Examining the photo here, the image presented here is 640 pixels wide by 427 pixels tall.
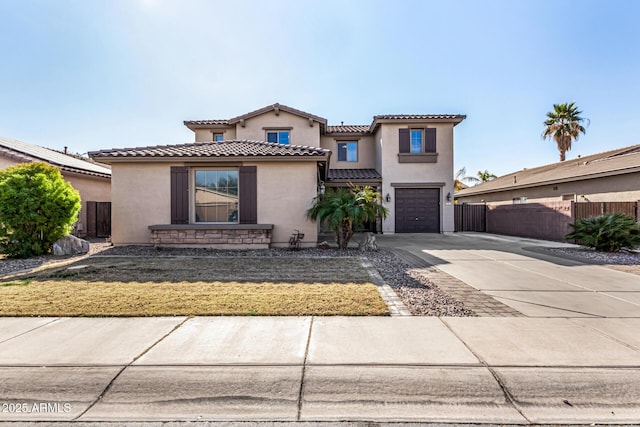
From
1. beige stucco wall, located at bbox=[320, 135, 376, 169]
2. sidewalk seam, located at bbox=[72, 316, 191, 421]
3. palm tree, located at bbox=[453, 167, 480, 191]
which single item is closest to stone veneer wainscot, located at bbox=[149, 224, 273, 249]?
sidewalk seam, located at bbox=[72, 316, 191, 421]

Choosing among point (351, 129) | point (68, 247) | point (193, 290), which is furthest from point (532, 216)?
point (68, 247)

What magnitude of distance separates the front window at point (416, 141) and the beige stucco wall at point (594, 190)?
8079 millimetres

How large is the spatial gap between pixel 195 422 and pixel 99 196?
57.8 feet

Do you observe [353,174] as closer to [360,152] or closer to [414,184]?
[360,152]

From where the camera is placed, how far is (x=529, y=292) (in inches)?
221

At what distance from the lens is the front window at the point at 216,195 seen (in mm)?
10969

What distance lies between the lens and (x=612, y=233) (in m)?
9.94

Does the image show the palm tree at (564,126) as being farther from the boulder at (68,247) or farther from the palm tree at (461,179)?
the boulder at (68,247)

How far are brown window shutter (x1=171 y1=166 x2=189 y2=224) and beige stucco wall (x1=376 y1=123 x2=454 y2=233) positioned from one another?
421 inches

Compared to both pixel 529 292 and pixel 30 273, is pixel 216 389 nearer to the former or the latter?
pixel 529 292

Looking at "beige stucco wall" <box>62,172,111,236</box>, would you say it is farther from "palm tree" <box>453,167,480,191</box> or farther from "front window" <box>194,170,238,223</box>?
"palm tree" <box>453,167,480,191</box>

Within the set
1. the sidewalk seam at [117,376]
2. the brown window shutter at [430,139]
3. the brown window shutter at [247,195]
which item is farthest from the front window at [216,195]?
the brown window shutter at [430,139]

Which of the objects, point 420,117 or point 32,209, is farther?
point 420,117

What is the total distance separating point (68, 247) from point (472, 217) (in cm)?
2023
